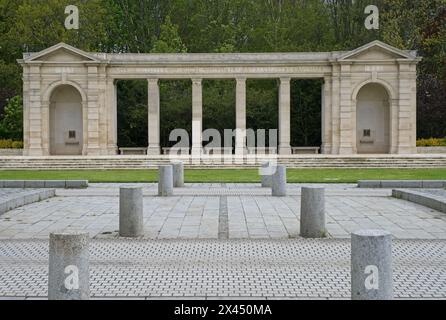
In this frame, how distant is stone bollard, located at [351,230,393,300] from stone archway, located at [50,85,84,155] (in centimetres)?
4686

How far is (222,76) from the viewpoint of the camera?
4981 cm

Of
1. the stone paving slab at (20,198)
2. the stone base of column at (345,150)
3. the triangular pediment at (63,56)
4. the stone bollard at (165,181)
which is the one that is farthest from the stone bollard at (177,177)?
the triangular pediment at (63,56)

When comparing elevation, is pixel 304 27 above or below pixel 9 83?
above

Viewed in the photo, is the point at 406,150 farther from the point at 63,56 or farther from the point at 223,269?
the point at 223,269

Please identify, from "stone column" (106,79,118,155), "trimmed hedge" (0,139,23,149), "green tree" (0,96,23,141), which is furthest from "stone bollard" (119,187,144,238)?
"green tree" (0,96,23,141)

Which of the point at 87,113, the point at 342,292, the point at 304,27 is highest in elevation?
the point at 304,27

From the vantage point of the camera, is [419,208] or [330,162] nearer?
[419,208]

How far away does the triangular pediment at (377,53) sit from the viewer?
47.9 metres

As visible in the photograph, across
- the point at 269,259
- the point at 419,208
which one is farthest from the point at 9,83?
the point at 269,259

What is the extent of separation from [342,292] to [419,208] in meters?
10.5

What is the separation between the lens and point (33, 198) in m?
19.7

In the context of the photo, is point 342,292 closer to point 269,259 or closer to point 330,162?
point 269,259

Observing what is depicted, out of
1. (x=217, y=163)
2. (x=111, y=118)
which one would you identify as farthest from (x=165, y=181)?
(x=111, y=118)

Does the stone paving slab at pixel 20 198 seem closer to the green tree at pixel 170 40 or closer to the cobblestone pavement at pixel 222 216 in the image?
the cobblestone pavement at pixel 222 216
